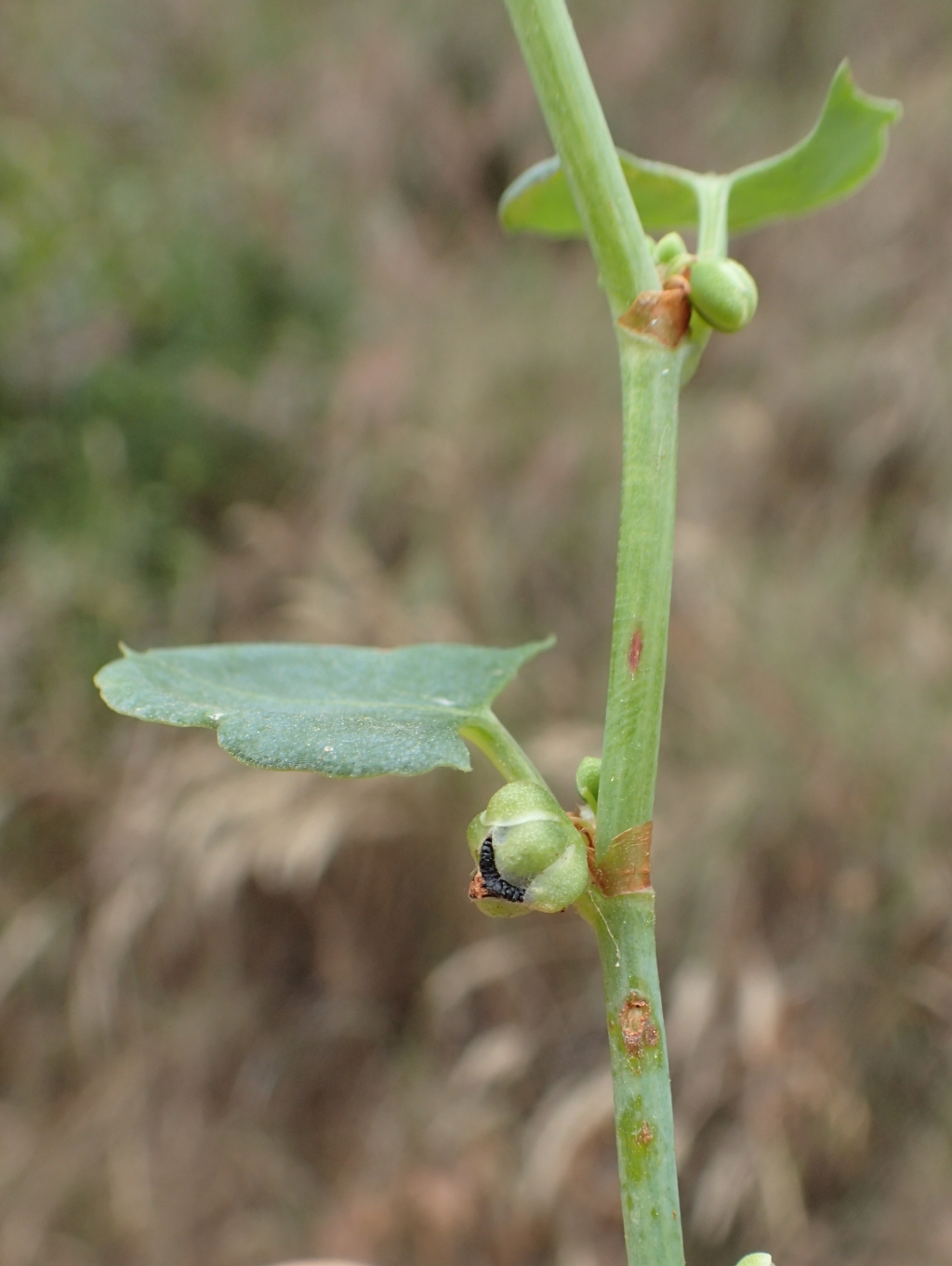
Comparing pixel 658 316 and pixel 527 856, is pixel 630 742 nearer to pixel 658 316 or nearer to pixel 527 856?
pixel 527 856

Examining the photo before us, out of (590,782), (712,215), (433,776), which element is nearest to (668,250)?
(712,215)

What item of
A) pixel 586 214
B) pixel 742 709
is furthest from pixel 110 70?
pixel 586 214

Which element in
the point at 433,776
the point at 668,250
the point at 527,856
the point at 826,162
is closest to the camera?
the point at 527,856

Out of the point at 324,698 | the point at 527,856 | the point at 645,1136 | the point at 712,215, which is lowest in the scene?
the point at 645,1136

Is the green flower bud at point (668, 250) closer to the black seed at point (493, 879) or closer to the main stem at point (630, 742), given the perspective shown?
the main stem at point (630, 742)

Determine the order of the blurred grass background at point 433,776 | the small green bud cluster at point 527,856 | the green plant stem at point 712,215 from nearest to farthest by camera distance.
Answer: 1. the small green bud cluster at point 527,856
2. the green plant stem at point 712,215
3. the blurred grass background at point 433,776

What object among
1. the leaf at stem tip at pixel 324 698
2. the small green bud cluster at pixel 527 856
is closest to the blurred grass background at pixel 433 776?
the leaf at stem tip at pixel 324 698
